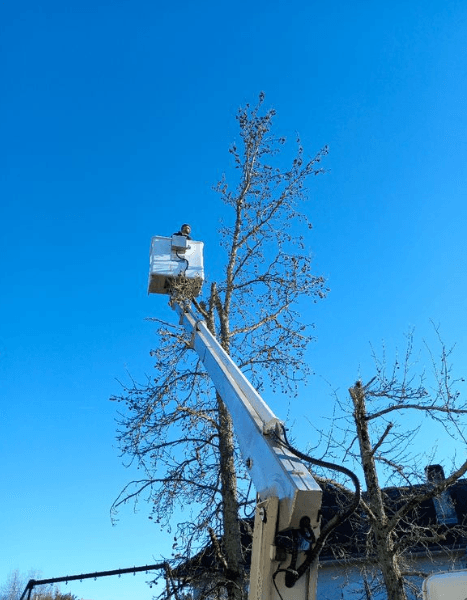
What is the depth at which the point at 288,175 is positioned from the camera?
1055 cm

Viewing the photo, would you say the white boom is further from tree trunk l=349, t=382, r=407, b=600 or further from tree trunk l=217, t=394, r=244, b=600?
tree trunk l=349, t=382, r=407, b=600

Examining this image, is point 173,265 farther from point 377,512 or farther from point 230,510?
point 377,512

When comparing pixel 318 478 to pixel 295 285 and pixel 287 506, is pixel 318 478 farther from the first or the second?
pixel 287 506

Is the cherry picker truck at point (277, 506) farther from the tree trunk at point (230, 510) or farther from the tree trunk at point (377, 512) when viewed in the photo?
the tree trunk at point (377, 512)

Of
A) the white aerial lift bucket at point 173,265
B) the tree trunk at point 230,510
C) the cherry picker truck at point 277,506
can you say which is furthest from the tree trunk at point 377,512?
the cherry picker truck at point 277,506

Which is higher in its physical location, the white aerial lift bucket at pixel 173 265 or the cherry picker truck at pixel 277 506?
the white aerial lift bucket at pixel 173 265

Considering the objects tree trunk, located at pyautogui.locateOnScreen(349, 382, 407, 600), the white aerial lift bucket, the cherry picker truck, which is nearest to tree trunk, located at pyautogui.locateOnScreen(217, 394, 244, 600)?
tree trunk, located at pyautogui.locateOnScreen(349, 382, 407, 600)

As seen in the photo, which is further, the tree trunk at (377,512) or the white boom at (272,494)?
the tree trunk at (377,512)

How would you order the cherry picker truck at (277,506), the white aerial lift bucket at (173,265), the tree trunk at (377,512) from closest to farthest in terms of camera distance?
the cherry picker truck at (277,506) → the tree trunk at (377,512) → the white aerial lift bucket at (173,265)

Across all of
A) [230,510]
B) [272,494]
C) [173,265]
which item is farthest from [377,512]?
[272,494]

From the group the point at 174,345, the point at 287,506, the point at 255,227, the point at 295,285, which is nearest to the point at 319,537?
the point at 287,506

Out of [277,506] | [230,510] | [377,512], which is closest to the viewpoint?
[277,506]

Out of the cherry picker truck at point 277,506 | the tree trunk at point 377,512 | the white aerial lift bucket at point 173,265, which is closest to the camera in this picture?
the cherry picker truck at point 277,506

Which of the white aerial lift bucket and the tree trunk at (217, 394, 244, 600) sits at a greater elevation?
the white aerial lift bucket
